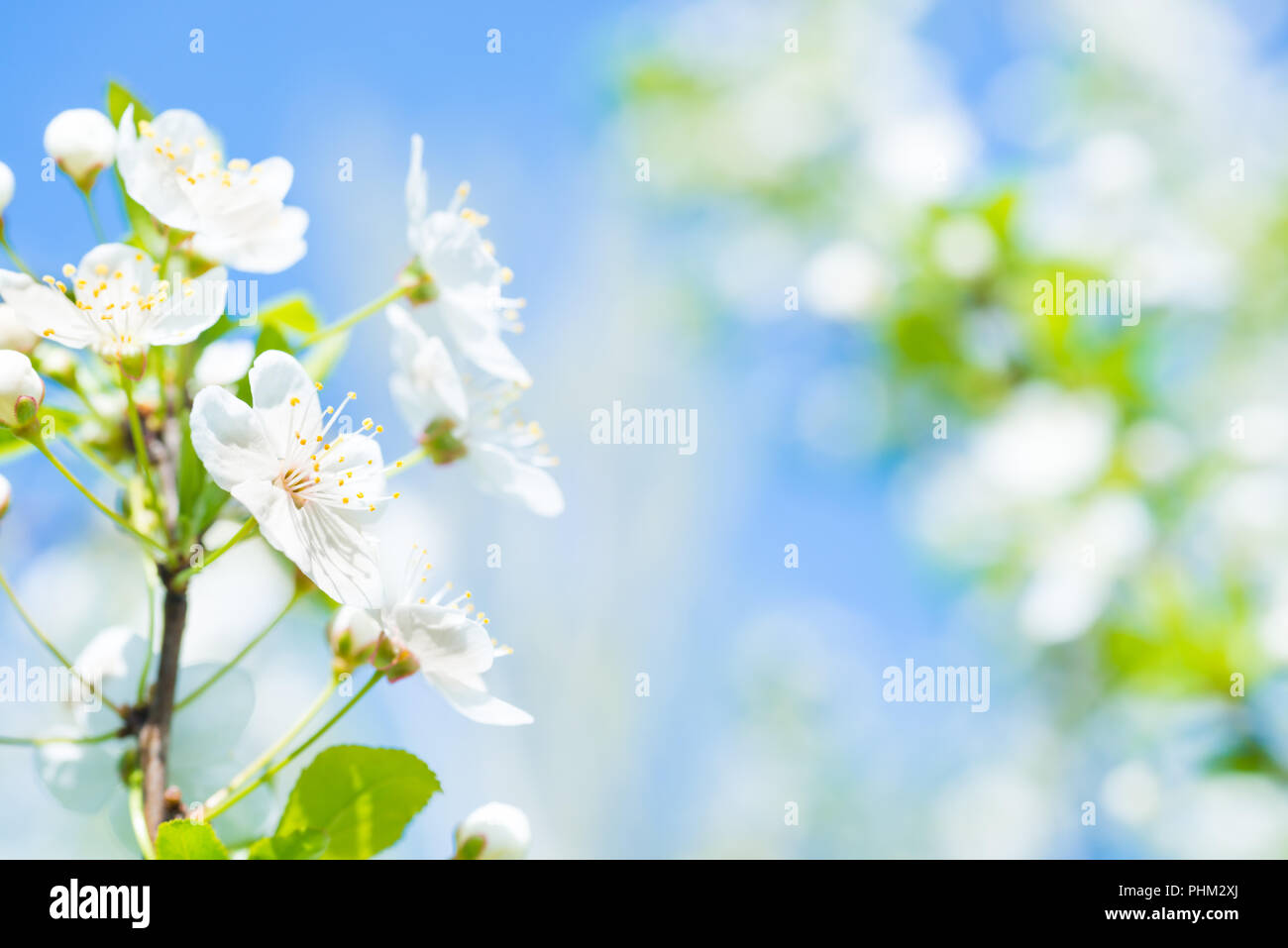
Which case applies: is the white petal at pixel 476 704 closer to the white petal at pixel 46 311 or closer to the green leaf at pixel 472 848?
the green leaf at pixel 472 848

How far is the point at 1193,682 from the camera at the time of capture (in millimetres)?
1439

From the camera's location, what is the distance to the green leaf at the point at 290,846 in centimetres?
55

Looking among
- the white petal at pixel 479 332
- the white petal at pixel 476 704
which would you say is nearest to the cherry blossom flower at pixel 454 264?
the white petal at pixel 479 332

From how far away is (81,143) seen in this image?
66 centimetres

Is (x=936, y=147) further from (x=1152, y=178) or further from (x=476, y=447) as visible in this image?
(x=476, y=447)

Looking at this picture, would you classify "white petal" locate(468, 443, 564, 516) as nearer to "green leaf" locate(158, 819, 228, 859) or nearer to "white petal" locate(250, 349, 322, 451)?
"white petal" locate(250, 349, 322, 451)

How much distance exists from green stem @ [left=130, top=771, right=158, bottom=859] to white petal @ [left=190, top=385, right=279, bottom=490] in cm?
20

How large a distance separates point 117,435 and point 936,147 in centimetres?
160

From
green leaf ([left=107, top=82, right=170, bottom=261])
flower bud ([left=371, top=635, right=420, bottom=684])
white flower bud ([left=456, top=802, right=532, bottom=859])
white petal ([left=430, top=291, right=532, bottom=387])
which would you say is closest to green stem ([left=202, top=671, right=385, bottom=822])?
flower bud ([left=371, top=635, right=420, bottom=684])

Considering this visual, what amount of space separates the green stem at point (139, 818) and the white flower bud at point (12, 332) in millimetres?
277

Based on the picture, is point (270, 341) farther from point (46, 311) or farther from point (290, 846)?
point (290, 846)

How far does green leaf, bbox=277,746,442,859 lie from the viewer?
0.57 metres

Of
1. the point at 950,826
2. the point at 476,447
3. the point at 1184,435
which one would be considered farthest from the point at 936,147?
the point at 950,826

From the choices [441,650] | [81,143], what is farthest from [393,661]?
[81,143]
